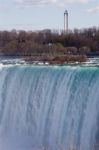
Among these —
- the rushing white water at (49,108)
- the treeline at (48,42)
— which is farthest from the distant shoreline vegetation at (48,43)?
the rushing white water at (49,108)

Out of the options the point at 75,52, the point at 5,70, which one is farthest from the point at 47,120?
the point at 75,52

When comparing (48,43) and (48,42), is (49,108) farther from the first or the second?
(48,42)

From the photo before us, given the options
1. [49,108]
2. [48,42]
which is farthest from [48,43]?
[49,108]

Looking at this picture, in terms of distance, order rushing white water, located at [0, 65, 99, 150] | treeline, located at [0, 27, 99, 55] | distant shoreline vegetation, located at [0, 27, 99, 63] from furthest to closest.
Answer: treeline, located at [0, 27, 99, 55] < distant shoreline vegetation, located at [0, 27, 99, 63] < rushing white water, located at [0, 65, 99, 150]

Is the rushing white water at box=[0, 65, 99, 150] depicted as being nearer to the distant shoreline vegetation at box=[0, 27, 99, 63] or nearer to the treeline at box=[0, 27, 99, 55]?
the distant shoreline vegetation at box=[0, 27, 99, 63]

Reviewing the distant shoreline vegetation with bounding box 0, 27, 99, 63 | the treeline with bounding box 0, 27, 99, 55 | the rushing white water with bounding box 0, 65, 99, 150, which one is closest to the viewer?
the rushing white water with bounding box 0, 65, 99, 150

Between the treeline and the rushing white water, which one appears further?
the treeline

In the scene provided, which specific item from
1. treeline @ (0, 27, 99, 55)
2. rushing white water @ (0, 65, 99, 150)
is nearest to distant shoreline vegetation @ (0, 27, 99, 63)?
treeline @ (0, 27, 99, 55)
